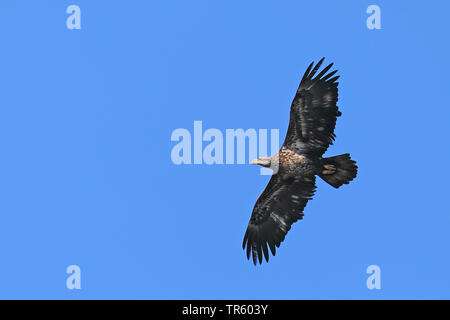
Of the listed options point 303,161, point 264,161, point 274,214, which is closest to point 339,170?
point 303,161

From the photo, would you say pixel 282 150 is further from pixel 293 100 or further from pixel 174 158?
pixel 174 158

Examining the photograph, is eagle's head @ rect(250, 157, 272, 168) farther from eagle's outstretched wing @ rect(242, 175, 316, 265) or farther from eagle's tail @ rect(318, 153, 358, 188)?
eagle's tail @ rect(318, 153, 358, 188)

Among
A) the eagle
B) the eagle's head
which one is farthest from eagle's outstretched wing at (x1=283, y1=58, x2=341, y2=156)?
the eagle's head

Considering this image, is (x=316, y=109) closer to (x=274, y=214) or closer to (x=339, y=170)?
(x=339, y=170)

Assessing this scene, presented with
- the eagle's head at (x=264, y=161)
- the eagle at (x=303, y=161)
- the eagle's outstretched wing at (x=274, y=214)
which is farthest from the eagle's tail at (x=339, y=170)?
the eagle's head at (x=264, y=161)

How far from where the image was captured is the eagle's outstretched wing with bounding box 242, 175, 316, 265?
18.1m

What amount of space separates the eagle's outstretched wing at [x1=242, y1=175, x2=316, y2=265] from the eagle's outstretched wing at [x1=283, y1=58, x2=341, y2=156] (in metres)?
1.28

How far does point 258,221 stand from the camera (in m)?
18.7

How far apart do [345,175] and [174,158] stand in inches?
168

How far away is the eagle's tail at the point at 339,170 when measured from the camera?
55.4ft

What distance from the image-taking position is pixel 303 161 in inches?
680

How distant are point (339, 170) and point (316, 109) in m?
1.36

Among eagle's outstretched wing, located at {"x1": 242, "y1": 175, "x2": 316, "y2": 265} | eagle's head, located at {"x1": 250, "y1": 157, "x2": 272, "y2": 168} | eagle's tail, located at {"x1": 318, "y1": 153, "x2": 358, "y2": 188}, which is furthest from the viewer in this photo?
eagle's outstretched wing, located at {"x1": 242, "y1": 175, "x2": 316, "y2": 265}
